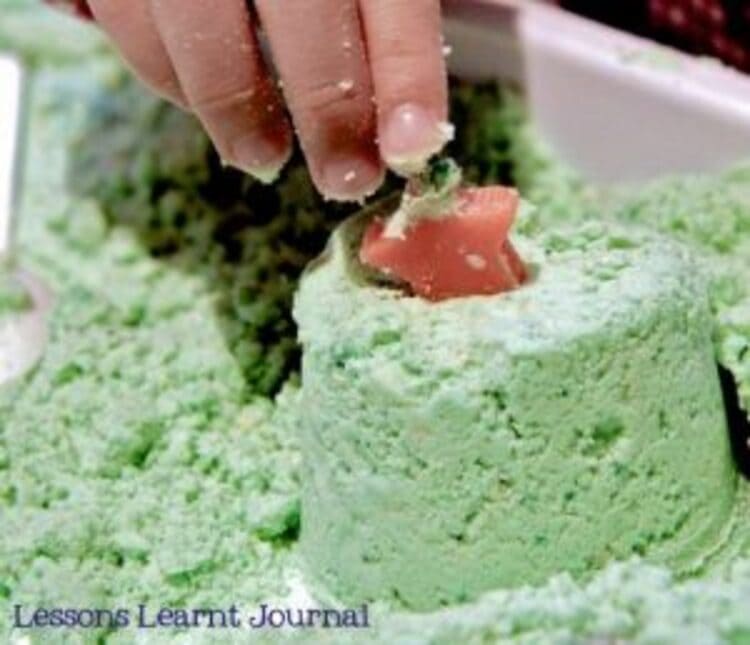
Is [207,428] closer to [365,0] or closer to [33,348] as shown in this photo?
[33,348]

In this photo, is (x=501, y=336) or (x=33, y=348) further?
(x=33, y=348)

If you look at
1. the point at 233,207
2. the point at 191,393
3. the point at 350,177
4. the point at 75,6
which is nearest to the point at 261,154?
the point at 350,177

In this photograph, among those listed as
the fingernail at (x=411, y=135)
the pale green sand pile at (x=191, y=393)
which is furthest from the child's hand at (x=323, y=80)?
the pale green sand pile at (x=191, y=393)

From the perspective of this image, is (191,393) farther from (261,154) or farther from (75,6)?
(75,6)

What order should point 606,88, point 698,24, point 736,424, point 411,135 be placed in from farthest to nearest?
1. point 698,24
2. point 606,88
3. point 736,424
4. point 411,135

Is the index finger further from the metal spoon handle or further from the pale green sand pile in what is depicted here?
the metal spoon handle

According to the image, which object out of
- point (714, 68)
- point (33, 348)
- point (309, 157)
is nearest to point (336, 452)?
point (309, 157)
